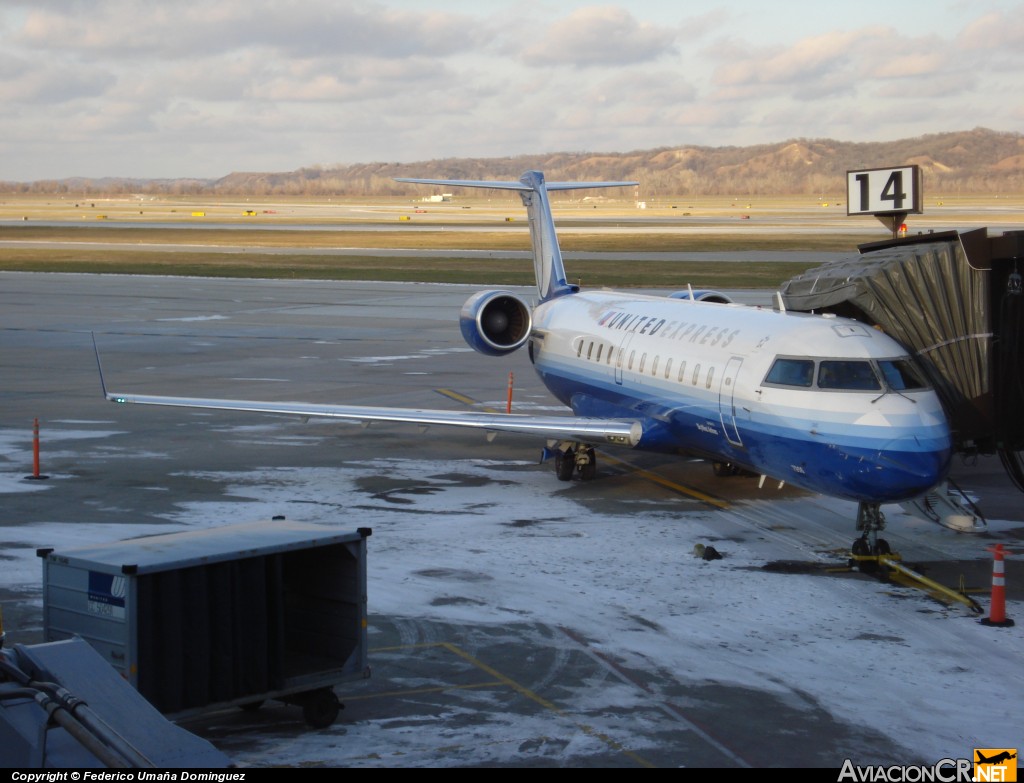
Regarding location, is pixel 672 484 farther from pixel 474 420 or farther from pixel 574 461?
pixel 474 420

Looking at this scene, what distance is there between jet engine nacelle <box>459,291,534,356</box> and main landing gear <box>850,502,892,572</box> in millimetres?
10000

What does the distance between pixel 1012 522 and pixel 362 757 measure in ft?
41.4

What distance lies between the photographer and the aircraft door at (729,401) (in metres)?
18.4

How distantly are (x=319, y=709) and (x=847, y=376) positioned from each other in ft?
28.3

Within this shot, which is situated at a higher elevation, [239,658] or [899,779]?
[239,658]

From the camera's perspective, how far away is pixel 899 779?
410 inches

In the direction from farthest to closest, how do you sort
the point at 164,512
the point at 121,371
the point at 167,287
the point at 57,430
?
the point at 167,287 < the point at 121,371 < the point at 57,430 < the point at 164,512

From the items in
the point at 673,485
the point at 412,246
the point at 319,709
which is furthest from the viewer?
the point at 412,246

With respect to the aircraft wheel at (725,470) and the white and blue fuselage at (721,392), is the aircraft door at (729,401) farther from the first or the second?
the aircraft wheel at (725,470)

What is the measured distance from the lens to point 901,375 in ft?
55.0

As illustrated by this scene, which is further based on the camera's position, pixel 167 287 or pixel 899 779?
pixel 167 287

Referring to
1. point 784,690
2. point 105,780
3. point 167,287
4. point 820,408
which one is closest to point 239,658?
point 105,780

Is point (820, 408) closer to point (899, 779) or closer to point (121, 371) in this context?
point (899, 779)

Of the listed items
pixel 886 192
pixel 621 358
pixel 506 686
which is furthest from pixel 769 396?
pixel 886 192
